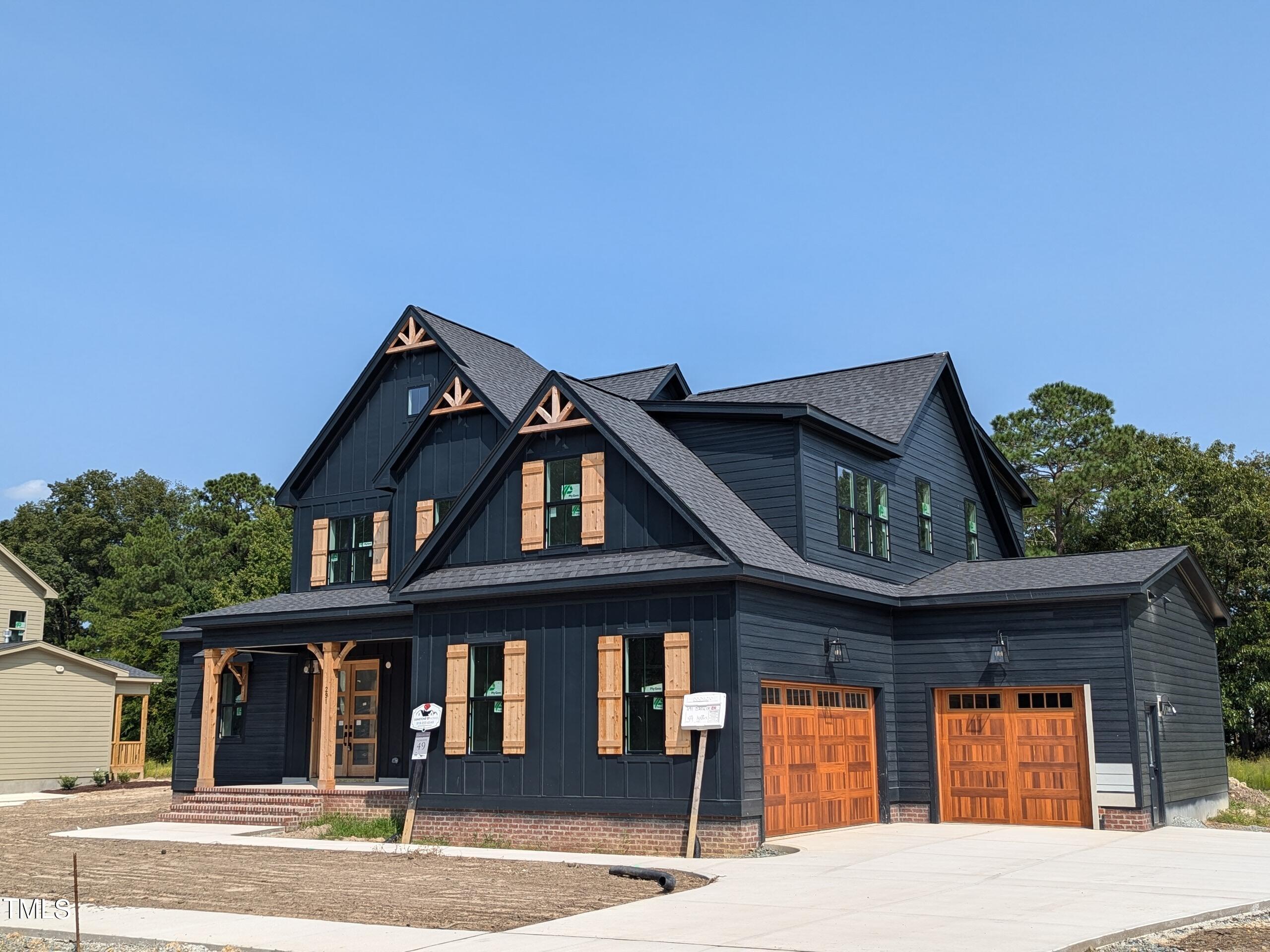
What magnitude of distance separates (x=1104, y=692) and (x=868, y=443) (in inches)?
217

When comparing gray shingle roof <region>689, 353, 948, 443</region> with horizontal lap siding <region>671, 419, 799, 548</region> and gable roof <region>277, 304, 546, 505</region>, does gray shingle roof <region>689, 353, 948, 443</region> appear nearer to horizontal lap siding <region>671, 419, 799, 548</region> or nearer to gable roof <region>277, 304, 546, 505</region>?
horizontal lap siding <region>671, 419, 799, 548</region>

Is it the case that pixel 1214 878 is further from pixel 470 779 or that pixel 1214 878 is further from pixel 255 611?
pixel 255 611

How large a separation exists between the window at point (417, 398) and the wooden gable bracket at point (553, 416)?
6708mm

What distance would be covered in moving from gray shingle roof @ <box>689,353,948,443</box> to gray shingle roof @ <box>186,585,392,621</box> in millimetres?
7418

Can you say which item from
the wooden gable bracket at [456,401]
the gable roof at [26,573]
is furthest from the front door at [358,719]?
the gable roof at [26,573]

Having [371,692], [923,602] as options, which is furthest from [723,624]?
[371,692]

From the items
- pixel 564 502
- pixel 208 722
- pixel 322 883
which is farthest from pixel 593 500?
pixel 208 722

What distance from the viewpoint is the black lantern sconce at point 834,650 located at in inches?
742

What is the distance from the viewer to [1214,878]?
42.7 feet

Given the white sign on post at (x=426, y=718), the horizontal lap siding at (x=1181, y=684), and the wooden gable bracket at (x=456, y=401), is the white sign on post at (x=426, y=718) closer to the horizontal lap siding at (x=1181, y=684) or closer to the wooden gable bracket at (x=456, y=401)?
the wooden gable bracket at (x=456, y=401)

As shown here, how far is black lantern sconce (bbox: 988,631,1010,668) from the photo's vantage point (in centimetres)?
1992

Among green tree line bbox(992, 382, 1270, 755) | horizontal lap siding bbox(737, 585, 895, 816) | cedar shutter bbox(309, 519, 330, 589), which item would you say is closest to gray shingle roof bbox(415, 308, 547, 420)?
cedar shutter bbox(309, 519, 330, 589)

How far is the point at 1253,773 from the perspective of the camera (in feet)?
95.5

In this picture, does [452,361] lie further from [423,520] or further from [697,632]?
[697,632]
